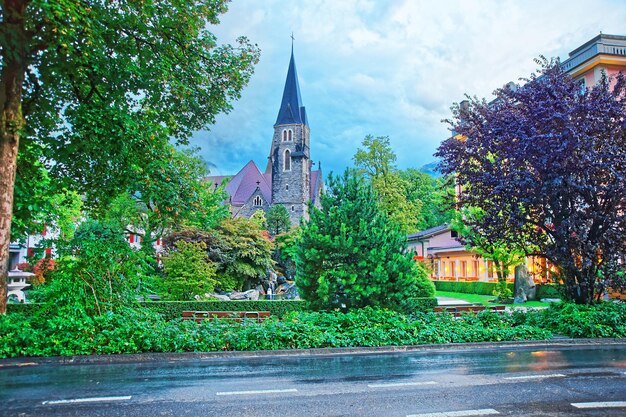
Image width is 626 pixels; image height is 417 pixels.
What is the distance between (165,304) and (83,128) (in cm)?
1075

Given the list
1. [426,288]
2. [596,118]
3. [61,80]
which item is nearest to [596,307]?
[596,118]

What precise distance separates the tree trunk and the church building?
68143mm

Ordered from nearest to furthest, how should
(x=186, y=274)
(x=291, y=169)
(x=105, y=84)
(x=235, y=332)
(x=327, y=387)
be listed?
1. (x=327, y=387)
2. (x=235, y=332)
3. (x=105, y=84)
4. (x=186, y=274)
5. (x=291, y=169)

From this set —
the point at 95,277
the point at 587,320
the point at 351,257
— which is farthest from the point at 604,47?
the point at 95,277

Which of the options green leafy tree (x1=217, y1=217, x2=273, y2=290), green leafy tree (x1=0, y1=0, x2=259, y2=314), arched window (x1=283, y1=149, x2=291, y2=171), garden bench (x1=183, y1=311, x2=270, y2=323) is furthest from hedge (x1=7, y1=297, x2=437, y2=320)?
arched window (x1=283, y1=149, x2=291, y2=171)

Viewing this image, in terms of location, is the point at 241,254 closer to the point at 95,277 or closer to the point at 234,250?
the point at 234,250

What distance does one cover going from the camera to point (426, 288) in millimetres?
25062

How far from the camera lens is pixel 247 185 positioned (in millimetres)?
86688

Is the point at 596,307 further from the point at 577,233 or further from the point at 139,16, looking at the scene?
the point at 139,16

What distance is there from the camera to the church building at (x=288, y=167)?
8044cm

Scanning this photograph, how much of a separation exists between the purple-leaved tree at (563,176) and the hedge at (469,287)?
21498 millimetres

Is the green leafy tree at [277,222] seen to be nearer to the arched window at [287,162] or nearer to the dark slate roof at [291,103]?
the arched window at [287,162]

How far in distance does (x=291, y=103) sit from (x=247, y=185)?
56.0ft

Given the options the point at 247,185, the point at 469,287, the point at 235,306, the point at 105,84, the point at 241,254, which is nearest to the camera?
the point at 105,84
